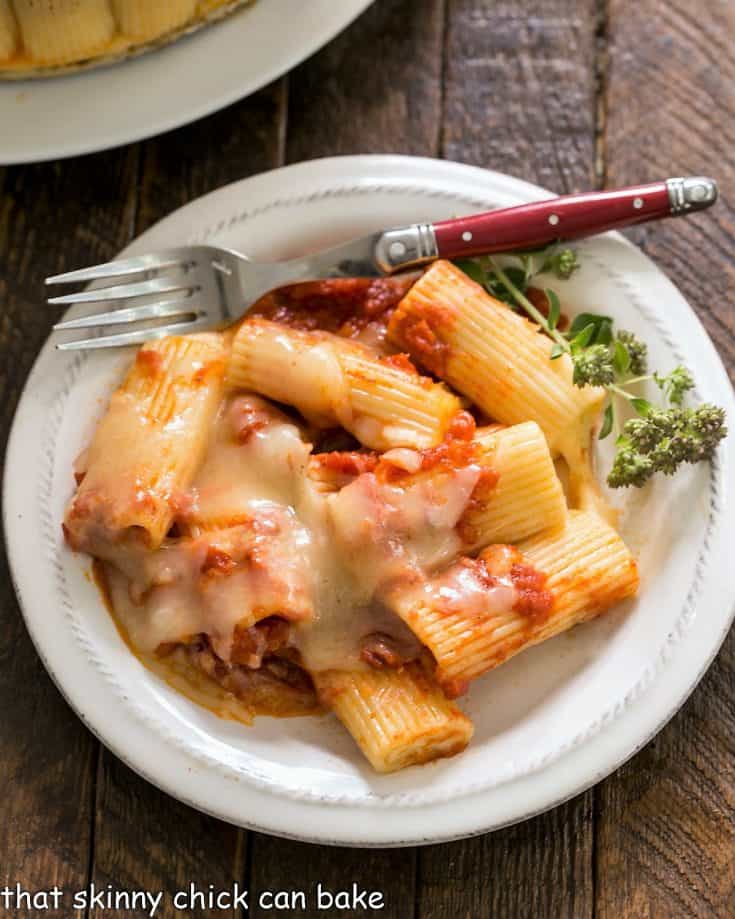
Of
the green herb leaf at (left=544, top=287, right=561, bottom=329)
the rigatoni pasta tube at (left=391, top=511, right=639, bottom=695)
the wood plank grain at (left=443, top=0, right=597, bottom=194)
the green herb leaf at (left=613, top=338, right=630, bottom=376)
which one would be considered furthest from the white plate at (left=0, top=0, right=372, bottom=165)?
the rigatoni pasta tube at (left=391, top=511, right=639, bottom=695)

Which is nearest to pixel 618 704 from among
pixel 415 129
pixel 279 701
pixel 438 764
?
pixel 438 764

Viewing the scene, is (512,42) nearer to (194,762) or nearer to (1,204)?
(1,204)

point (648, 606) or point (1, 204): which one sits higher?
point (1, 204)

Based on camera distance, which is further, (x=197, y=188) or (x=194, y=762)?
(x=197, y=188)

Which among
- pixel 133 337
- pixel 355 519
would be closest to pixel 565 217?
pixel 355 519

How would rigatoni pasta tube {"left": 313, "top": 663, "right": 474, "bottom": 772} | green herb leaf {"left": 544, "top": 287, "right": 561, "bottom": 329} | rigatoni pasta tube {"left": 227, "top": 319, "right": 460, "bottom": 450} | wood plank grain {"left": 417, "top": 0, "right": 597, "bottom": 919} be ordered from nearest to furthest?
rigatoni pasta tube {"left": 313, "top": 663, "right": 474, "bottom": 772} → rigatoni pasta tube {"left": 227, "top": 319, "right": 460, "bottom": 450} → green herb leaf {"left": 544, "top": 287, "right": 561, "bottom": 329} → wood plank grain {"left": 417, "top": 0, "right": 597, "bottom": 919}

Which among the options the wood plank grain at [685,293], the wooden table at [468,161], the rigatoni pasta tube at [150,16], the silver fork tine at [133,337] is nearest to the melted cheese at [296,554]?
the silver fork tine at [133,337]

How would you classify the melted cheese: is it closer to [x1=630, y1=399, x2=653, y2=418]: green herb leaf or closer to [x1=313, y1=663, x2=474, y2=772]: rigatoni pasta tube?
[x1=313, y1=663, x2=474, y2=772]: rigatoni pasta tube
